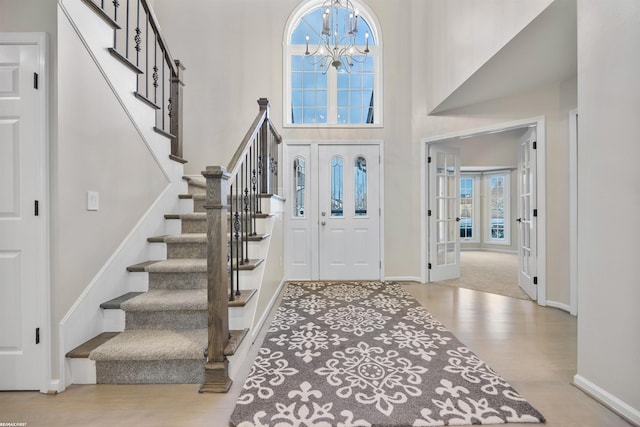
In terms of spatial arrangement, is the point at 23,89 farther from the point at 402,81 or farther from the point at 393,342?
the point at 402,81

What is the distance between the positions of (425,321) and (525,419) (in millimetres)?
1301

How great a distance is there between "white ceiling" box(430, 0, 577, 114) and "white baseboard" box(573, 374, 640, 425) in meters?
2.51

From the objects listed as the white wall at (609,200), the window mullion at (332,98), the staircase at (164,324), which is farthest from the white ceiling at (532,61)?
the staircase at (164,324)

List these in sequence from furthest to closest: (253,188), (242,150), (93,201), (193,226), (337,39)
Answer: (337,39) → (193,226) → (253,188) → (242,150) → (93,201)

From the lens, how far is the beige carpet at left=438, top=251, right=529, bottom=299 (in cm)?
402

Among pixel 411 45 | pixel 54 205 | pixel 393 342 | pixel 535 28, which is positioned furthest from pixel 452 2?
pixel 54 205

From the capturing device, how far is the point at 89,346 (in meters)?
1.84

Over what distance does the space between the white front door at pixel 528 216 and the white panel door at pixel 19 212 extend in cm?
473

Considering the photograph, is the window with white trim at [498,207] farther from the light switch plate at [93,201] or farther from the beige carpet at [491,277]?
the light switch plate at [93,201]

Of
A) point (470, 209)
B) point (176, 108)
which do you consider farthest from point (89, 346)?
point (470, 209)

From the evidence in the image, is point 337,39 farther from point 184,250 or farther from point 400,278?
point 400,278

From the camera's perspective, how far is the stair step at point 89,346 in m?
1.77

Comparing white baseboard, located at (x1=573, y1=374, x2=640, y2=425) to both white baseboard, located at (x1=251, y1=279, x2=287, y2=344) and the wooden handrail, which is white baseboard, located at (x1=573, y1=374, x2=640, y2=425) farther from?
the wooden handrail

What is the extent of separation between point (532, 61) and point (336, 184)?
8.87 feet
